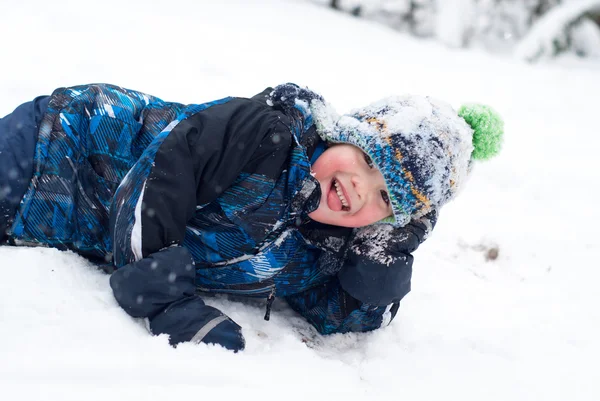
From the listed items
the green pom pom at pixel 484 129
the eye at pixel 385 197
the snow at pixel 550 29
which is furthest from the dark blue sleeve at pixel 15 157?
the snow at pixel 550 29

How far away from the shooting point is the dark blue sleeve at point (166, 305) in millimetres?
1397

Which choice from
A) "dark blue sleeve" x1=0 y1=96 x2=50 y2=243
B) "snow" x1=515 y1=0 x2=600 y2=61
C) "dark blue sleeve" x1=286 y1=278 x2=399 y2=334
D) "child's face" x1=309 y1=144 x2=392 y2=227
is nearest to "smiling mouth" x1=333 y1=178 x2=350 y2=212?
"child's face" x1=309 y1=144 x2=392 y2=227

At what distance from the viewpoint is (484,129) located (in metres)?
1.83

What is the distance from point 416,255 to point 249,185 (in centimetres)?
121

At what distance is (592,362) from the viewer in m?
1.89

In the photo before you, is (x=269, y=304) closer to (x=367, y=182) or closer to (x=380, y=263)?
(x=380, y=263)

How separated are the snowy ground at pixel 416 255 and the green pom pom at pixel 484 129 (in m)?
0.69

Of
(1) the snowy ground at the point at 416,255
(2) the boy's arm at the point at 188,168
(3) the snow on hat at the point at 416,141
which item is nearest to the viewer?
(1) the snowy ground at the point at 416,255

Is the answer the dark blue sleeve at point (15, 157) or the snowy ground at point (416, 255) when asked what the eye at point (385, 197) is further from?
the dark blue sleeve at point (15, 157)

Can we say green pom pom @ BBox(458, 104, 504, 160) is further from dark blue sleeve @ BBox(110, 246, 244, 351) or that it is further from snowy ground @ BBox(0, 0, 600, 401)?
dark blue sleeve @ BBox(110, 246, 244, 351)

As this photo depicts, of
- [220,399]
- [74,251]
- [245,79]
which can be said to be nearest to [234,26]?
[245,79]

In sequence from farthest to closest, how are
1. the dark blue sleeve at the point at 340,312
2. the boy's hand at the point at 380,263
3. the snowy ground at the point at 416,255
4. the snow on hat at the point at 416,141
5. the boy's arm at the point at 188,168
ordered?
the dark blue sleeve at the point at 340,312
the boy's hand at the point at 380,263
the snow on hat at the point at 416,141
the boy's arm at the point at 188,168
the snowy ground at the point at 416,255

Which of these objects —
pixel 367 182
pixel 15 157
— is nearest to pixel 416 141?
pixel 367 182

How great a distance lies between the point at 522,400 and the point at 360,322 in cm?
60
